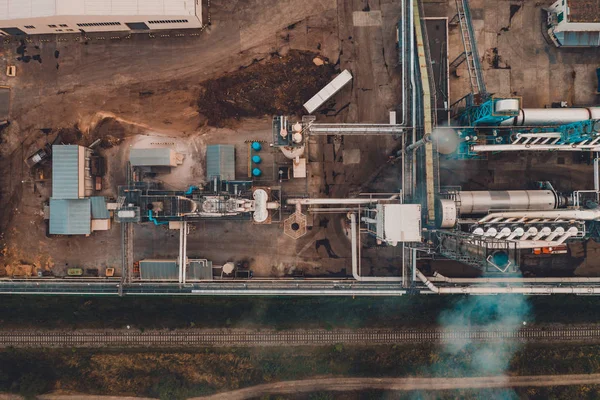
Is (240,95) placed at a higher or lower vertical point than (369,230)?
higher

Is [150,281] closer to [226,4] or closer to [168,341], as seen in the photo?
[168,341]

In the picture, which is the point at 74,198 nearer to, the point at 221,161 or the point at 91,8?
the point at 221,161

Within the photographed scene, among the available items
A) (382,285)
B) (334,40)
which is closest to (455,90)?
(334,40)

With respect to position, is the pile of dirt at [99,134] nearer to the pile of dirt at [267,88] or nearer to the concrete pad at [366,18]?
the pile of dirt at [267,88]

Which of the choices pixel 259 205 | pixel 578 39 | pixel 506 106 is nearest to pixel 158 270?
pixel 259 205

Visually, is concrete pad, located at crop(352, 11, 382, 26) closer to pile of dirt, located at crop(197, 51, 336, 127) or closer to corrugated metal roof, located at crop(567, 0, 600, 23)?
pile of dirt, located at crop(197, 51, 336, 127)

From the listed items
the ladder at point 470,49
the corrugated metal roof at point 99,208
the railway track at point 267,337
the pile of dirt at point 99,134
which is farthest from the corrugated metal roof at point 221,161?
the ladder at point 470,49
